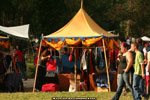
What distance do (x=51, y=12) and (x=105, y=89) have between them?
1941 cm

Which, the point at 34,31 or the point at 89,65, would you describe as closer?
the point at 89,65

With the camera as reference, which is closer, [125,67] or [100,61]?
[125,67]

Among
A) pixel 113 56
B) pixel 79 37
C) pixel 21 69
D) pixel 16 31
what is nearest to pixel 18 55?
pixel 21 69

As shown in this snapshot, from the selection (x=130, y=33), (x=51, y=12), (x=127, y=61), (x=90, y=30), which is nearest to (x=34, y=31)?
(x=51, y=12)

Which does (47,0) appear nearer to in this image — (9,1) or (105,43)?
(9,1)

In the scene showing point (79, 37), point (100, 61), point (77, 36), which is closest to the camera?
point (79, 37)

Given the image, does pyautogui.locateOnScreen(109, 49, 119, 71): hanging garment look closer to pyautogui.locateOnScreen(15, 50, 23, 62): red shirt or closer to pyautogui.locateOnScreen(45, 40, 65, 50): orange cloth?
pyautogui.locateOnScreen(45, 40, 65, 50): orange cloth

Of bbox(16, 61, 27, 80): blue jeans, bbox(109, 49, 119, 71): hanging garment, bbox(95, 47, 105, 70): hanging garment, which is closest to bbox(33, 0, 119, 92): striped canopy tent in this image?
bbox(95, 47, 105, 70): hanging garment

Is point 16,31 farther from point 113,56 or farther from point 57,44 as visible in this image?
point 113,56

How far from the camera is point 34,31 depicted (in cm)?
3162

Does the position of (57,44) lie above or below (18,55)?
above

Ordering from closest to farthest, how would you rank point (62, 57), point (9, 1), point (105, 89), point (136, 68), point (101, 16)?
point (136, 68), point (105, 89), point (62, 57), point (9, 1), point (101, 16)

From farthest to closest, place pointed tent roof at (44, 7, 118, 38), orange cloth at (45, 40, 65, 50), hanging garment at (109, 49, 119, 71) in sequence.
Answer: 1. hanging garment at (109, 49, 119, 71)
2. pointed tent roof at (44, 7, 118, 38)
3. orange cloth at (45, 40, 65, 50)

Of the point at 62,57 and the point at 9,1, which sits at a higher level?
the point at 9,1
